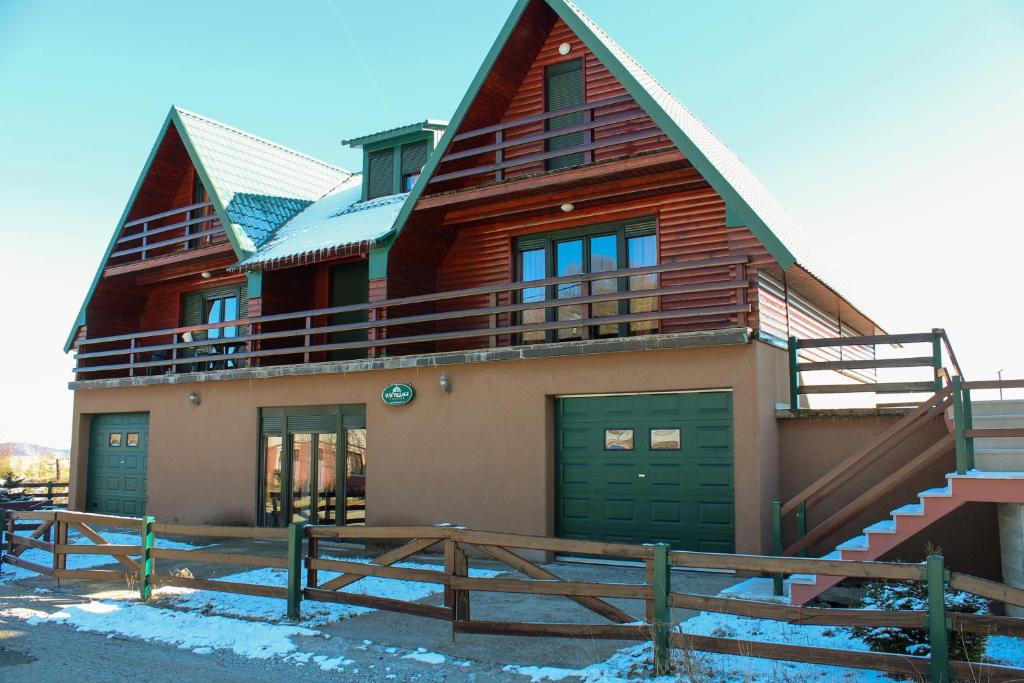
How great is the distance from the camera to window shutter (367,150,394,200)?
20141 millimetres

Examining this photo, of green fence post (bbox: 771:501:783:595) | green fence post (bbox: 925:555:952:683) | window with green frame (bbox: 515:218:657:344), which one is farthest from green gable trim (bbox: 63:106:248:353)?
green fence post (bbox: 925:555:952:683)

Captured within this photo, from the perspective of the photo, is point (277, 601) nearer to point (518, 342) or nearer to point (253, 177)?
point (518, 342)

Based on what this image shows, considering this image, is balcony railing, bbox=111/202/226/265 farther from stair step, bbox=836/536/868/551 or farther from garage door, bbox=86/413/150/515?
stair step, bbox=836/536/868/551

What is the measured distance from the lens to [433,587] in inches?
439

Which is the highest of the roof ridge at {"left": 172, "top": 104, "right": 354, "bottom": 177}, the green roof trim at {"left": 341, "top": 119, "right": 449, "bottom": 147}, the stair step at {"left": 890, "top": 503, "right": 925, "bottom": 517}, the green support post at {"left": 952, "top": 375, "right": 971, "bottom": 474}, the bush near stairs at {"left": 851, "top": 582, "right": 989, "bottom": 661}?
the roof ridge at {"left": 172, "top": 104, "right": 354, "bottom": 177}

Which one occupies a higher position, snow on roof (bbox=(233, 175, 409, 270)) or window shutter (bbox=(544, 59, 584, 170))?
window shutter (bbox=(544, 59, 584, 170))

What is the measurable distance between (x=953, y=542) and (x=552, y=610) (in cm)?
558

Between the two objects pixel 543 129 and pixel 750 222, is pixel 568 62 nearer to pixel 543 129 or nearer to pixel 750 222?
pixel 543 129

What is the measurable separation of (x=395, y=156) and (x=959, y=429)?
48.4 ft

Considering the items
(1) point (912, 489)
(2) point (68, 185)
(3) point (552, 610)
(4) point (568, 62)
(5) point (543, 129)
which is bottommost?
(3) point (552, 610)

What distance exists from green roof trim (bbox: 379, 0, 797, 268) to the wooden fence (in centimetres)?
567

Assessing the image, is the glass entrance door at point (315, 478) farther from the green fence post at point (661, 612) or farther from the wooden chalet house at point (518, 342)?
the green fence post at point (661, 612)

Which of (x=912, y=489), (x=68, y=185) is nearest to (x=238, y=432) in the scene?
(x=912, y=489)

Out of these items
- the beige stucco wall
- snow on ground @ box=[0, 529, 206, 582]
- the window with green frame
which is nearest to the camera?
the beige stucco wall
